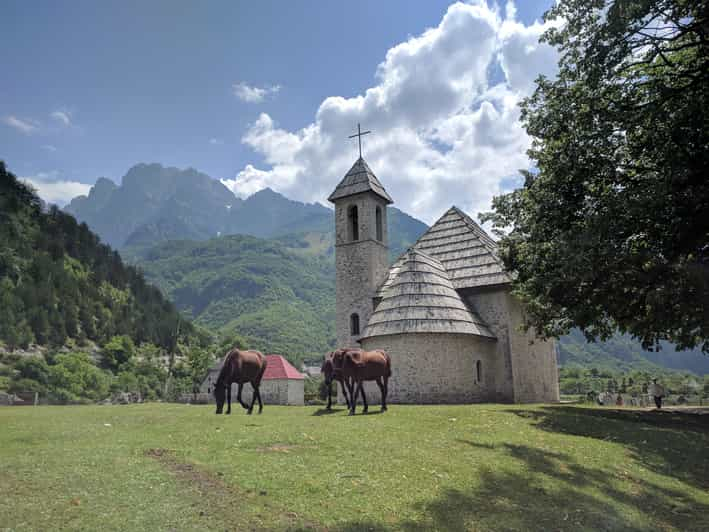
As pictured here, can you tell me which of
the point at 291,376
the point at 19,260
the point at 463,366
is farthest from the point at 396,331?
the point at 19,260

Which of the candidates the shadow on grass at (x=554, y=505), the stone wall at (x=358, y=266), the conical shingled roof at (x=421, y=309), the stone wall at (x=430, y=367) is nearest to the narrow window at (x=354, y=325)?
the stone wall at (x=358, y=266)

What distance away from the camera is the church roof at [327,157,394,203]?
35.6 meters

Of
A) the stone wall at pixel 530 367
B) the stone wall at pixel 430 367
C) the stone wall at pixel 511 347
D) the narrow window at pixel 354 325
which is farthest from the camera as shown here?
the narrow window at pixel 354 325

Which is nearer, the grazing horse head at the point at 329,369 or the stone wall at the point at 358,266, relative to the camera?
the grazing horse head at the point at 329,369

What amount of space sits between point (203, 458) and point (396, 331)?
18088 mm

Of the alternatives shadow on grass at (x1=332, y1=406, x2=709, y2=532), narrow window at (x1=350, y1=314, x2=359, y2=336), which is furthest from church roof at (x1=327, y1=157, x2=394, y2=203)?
shadow on grass at (x1=332, y1=406, x2=709, y2=532)

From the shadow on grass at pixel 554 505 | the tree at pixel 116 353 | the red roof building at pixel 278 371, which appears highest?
the tree at pixel 116 353

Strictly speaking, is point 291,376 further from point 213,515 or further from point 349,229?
point 213,515

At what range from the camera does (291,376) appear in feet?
170

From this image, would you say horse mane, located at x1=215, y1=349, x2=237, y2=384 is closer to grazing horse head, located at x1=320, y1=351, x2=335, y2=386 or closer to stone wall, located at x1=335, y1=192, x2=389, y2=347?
grazing horse head, located at x1=320, y1=351, x2=335, y2=386

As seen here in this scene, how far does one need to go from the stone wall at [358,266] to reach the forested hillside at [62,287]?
4319cm

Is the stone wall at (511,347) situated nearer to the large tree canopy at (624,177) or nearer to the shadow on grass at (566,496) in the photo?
the large tree canopy at (624,177)

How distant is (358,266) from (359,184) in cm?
577

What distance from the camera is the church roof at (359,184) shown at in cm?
3556
